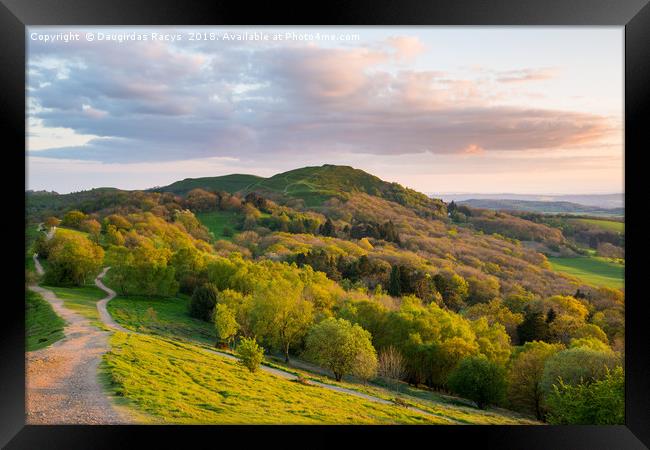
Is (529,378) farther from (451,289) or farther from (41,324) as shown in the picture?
(41,324)

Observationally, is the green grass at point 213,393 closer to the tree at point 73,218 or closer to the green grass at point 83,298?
the green grass at point 83,298

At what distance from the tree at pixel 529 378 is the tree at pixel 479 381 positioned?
1.10 feet

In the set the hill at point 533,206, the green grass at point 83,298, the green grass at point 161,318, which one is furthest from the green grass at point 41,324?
the hill at point 533,206

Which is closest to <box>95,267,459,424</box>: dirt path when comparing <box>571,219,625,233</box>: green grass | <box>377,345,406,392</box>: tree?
<box>377,345,406,392</box>: tree

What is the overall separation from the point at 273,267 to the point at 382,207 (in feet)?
13.1

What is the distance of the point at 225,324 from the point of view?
36.2ft

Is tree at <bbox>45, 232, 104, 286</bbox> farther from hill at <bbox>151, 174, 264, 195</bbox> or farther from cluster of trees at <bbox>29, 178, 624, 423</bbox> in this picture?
hill at <bbox>151, 174, 264, 195</bbox>

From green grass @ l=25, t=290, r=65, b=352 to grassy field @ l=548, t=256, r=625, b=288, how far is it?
12.3 metres

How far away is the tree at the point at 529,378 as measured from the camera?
1124 centimetres

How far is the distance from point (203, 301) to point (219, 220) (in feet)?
8.29

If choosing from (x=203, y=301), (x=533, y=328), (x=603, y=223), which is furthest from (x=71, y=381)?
(x=603, y=223)

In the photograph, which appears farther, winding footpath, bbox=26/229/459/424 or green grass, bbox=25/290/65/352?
green grass, bbox=25/290/65/352

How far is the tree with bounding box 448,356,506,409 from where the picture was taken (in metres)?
11.4

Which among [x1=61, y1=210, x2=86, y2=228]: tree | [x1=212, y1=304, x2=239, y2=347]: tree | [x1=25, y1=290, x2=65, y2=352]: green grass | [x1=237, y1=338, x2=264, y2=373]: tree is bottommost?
[x1=237, y1=338, x2=264, y2=373]: tree
